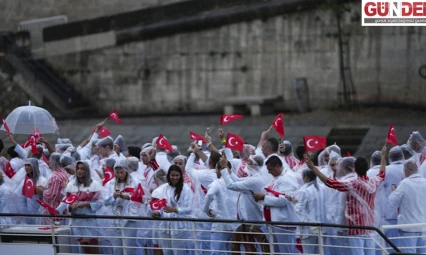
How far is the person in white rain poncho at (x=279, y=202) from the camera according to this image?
12.9 meters

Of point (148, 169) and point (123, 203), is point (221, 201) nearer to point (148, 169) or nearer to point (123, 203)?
point (123, 203)

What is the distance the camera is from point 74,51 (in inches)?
1192

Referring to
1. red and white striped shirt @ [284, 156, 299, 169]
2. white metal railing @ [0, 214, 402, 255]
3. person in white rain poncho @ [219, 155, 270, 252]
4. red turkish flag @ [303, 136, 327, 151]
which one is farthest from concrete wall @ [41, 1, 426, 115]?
person in white rain poncho @ [219, 155, 270, 252]

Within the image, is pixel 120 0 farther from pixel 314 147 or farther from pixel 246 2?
pixel 314 147

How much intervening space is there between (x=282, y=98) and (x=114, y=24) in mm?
4851

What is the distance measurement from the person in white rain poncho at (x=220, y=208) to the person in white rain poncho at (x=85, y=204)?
4.53 feet

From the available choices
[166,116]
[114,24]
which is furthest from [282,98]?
[114,24]

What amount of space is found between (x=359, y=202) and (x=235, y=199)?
1.67 metres

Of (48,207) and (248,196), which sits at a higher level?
(248,196)

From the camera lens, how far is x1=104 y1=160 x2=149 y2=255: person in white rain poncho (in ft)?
45.2

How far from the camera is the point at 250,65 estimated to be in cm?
2903

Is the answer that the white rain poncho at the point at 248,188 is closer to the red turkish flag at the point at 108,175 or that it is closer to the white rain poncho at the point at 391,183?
the white rain poncho at the point at 391,183

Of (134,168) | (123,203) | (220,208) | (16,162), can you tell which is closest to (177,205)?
(220,208)

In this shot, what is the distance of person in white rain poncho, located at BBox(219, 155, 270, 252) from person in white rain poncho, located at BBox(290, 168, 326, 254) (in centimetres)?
47
